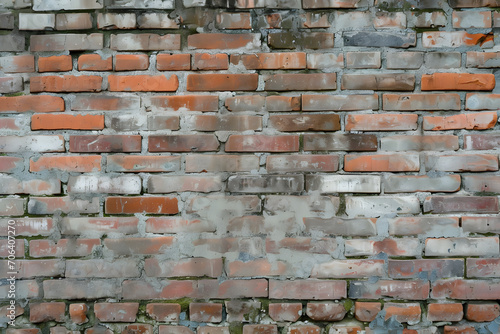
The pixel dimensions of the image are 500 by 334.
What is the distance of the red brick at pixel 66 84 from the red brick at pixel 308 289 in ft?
3.21

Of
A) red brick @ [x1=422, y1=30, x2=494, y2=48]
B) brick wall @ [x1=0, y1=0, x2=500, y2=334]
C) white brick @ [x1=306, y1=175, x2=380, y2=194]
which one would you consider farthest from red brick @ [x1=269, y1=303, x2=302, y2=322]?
red brick @ [x1=422, y1=30, x2=494, y2=48]

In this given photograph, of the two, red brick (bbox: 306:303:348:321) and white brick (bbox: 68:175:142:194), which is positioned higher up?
white brick (bbox: 68:175:142:194)

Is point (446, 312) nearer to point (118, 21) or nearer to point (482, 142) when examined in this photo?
point (482, 142)

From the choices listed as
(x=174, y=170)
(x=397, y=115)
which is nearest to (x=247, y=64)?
(x=174, y=170)

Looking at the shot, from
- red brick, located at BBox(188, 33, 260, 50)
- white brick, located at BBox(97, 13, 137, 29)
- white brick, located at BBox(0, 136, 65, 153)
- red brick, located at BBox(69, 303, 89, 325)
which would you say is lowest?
red brick, located at BBox(69, 303, 89, 325)

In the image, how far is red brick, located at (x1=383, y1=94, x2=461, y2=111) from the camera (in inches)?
52.7

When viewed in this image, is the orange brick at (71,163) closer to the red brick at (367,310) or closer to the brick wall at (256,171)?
the brick wall at (256,171)

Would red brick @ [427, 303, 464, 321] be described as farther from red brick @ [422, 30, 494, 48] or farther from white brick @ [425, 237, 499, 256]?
red brick @ [422, 30, 494, 48]

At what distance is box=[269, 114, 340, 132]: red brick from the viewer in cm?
134

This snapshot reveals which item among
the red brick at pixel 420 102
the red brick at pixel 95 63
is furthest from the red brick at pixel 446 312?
the red brick at pixel 95 63

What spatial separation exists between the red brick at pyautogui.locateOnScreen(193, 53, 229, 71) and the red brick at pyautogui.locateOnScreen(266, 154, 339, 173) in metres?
0.38

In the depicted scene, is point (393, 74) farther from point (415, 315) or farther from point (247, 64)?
point (415, 315)

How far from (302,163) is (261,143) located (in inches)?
6.5

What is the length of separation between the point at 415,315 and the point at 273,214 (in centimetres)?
63
